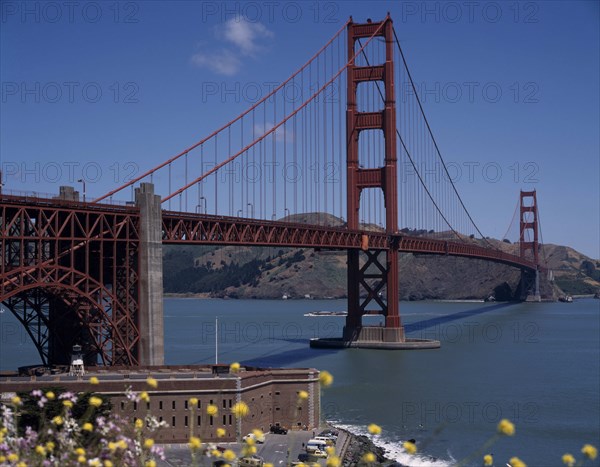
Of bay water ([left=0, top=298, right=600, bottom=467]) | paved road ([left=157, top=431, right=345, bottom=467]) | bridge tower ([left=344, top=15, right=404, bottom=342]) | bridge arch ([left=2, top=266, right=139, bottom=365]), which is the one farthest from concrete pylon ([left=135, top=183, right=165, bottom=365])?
bridge tower ([left=344, top=15, right=404, bottom=342])

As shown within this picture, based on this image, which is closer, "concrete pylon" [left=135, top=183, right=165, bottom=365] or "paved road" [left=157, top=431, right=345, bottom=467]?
"paved road" [left=157, top=431, right=345, bottom=467]

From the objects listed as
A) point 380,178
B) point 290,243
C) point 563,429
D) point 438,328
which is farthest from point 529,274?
point 563,429

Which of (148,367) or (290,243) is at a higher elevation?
(290,243)

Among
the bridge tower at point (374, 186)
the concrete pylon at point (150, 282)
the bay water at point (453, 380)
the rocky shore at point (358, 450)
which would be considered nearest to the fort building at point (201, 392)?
the concrete pylon at point (150, 282)

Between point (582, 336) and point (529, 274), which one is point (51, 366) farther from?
point (529, 274)

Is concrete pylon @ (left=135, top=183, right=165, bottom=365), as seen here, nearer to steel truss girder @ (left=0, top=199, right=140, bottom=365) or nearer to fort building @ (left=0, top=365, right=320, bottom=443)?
steel truss girder @ (left=0, top=199, right=140, bottom=365)

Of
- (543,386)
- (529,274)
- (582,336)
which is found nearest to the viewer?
(543,386)

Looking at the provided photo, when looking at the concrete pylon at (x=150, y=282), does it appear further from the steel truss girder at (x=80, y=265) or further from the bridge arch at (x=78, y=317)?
the bridge arch at (x=78, y=317)
